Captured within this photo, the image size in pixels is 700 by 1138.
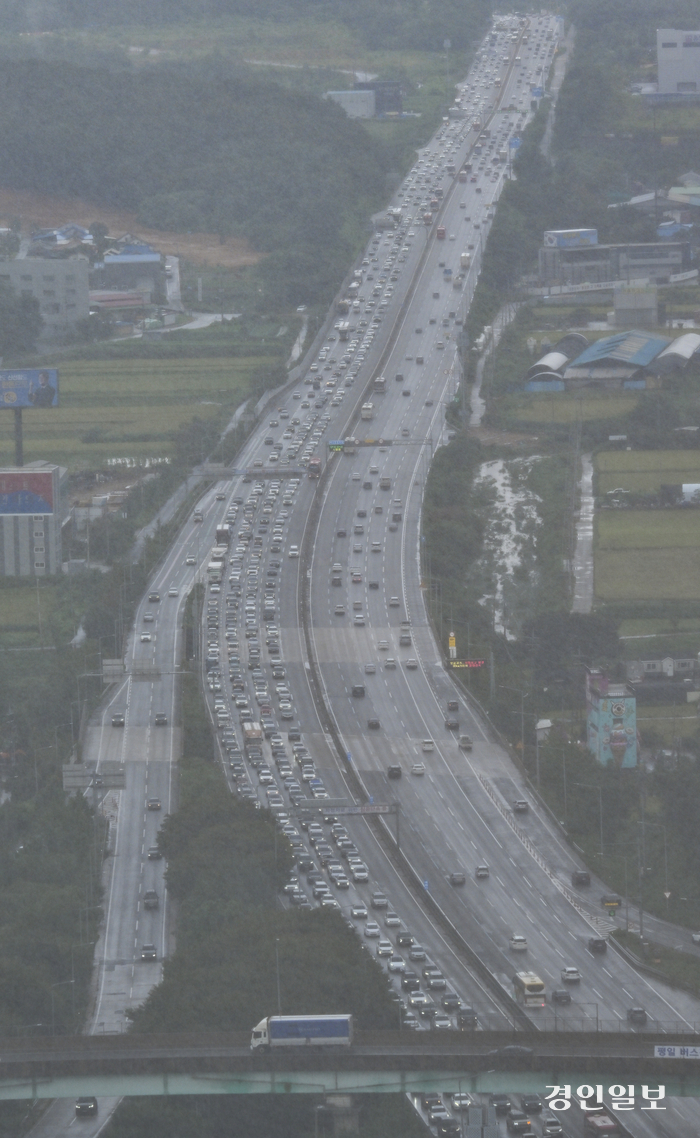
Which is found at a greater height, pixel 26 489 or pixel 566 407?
pixel 566 407

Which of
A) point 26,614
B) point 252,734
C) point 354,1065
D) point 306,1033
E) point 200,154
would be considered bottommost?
point 354,1065

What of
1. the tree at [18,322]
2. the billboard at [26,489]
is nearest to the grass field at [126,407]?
the tree at [18,322]

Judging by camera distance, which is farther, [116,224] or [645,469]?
[116,224]

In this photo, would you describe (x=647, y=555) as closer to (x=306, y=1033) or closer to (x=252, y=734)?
(x=252, y=734)

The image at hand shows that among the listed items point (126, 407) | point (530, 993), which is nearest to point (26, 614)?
point (126, 407)

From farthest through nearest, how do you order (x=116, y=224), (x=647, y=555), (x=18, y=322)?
(x=116, y=224) → (x=18, y=322) → (x=647, y=555)

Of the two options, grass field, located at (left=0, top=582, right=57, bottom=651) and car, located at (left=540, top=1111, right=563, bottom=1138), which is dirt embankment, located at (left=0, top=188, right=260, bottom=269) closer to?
grass field, located at (left=0, top=582, right=57, bottom=651)

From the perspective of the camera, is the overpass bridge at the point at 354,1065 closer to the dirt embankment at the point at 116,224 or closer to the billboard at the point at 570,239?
the billboard at the point at 570,239
